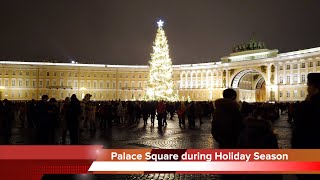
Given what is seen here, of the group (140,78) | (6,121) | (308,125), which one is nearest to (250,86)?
(140,78)

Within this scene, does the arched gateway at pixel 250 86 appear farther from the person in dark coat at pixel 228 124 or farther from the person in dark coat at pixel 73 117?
the person in dark coat at pixel 228 124

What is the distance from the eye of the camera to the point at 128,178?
7.00 meters

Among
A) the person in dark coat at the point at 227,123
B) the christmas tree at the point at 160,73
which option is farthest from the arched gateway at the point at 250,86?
the person in dark coat at the point at 227,123

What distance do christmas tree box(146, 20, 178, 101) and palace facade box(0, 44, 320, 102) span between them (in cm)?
3632

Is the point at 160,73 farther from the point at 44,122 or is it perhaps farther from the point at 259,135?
the point at 259,135

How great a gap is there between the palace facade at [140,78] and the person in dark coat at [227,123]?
68.8 m

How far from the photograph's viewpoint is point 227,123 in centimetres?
517

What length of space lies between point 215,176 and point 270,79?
228 feet

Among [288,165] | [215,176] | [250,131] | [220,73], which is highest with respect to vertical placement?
[220,73]

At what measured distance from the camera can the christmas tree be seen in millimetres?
40406

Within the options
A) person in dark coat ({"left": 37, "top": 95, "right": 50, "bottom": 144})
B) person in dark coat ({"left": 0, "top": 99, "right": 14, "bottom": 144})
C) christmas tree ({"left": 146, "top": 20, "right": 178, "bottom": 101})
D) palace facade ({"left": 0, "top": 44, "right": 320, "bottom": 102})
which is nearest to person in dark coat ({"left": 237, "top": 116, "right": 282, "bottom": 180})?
person in dark coat ({"left": 37, "top": 95, "right": 50, "bottom": 144})

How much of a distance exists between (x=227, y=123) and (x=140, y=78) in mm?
86171

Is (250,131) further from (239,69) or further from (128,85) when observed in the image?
(128,85)

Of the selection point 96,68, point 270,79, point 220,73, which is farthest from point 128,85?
point 270,79
